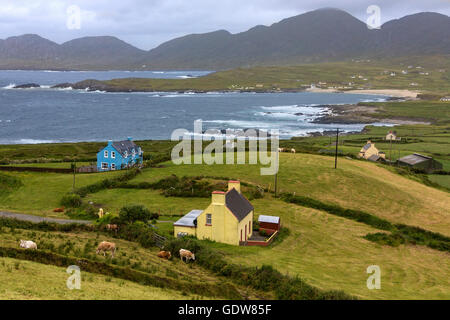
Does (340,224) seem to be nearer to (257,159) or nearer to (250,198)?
(250,198)

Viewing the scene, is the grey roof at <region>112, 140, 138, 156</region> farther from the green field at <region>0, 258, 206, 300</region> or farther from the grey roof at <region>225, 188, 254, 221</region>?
the green field at <region>0, 258, 206, 300</region>

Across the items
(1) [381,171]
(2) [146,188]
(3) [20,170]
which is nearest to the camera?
(2) [146,188]

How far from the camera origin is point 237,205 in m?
33.2

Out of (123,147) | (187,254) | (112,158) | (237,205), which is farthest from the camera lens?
(123,147)

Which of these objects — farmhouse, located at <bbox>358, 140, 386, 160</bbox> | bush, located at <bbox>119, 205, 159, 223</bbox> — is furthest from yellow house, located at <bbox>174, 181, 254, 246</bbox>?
farmhouse, located at <bbox>358, 140, 386, 160</bbox>

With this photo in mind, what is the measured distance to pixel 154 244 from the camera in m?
30.1

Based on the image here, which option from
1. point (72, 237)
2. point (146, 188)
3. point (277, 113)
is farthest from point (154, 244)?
point (277, 113)

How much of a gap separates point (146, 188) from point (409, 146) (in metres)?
65.7

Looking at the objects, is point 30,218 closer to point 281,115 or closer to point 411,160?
point 411,160

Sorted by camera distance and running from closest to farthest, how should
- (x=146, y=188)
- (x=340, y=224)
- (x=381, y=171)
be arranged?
(x=340, y=224) < (x=146, y=188) < (x=381, y=171)

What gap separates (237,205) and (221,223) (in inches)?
90.5

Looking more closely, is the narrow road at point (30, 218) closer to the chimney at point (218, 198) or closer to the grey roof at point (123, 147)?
the chimney at point (218, 198)

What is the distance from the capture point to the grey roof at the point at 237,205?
105 feet

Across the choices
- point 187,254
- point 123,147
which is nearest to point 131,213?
point 187,254
